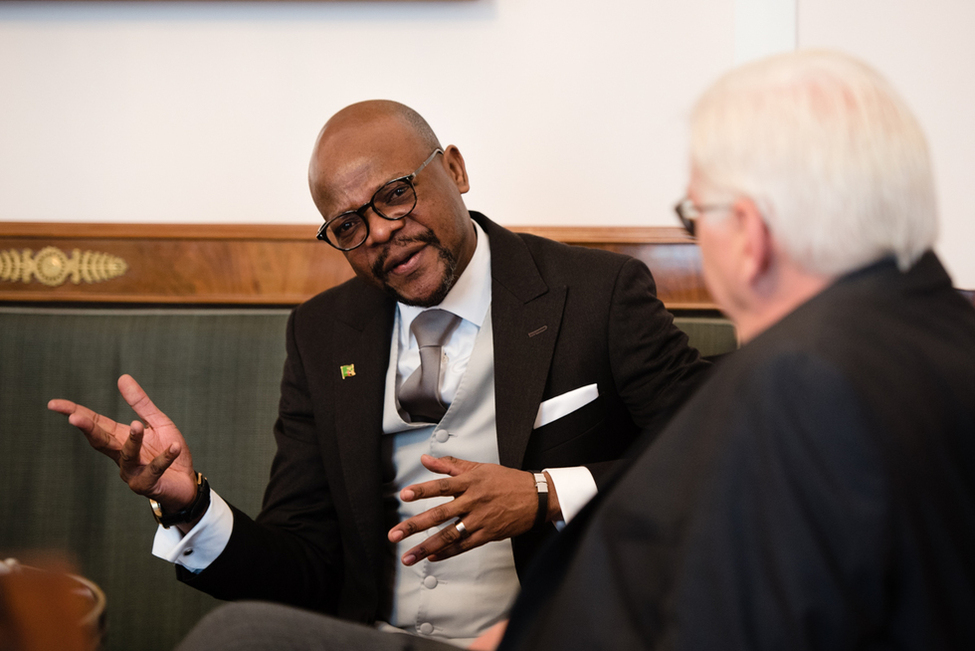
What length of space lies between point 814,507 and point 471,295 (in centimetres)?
110

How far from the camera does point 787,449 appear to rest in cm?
60

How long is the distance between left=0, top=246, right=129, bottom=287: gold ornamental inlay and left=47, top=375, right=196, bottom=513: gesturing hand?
2.29ft

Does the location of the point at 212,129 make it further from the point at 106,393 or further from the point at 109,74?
the point at 106,393

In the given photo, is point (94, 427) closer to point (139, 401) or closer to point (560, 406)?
point (139, 401)

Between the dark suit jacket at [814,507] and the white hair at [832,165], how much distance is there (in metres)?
0.06

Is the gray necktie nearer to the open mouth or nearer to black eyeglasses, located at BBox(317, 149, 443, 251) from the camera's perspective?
the open mouth

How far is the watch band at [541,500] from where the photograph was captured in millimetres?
1344

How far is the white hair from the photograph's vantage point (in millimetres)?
704

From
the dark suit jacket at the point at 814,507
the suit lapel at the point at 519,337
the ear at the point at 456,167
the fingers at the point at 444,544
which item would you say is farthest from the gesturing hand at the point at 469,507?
the ear at the point at 456,167

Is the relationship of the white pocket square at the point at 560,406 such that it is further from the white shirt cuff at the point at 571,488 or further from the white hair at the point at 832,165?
the white hair at the point at 832,165

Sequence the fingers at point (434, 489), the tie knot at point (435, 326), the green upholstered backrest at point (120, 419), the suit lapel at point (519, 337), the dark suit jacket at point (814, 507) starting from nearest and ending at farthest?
the dark suit jacket at point (814, 507)
the fingers at point (434, 489)
the suit lapel at point (519, 337)
the tie knot at point (435, 326)
the green upholstered backrest at point (120, 419)

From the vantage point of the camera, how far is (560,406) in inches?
60.9

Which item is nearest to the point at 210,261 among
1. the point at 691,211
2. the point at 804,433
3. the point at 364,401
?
the point at 364,401

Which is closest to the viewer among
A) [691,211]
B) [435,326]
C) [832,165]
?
[832,165]
